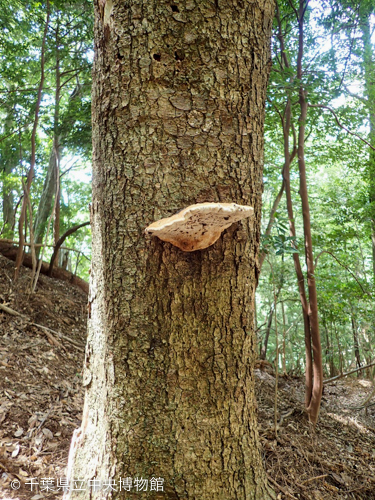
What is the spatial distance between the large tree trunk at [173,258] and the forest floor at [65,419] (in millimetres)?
1188

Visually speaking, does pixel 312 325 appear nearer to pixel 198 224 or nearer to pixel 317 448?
pixel 317 448

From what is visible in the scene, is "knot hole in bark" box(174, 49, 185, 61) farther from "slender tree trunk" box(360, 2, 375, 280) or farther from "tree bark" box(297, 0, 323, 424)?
"slender tree trunk" box(360, 2, 375, 280)

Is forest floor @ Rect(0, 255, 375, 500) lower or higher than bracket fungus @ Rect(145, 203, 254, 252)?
lower

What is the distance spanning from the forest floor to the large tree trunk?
1.19 metres

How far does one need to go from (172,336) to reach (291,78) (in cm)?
356

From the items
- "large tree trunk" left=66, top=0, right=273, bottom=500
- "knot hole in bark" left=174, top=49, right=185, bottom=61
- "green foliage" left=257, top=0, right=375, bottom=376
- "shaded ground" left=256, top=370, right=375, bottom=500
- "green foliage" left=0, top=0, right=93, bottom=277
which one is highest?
"green foliage" left=0, top=0, right=93, bottom=277

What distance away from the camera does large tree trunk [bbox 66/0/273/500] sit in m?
1.42

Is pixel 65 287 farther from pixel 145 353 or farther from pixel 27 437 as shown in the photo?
pixel 145 353

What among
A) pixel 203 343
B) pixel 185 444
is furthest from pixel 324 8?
pixel 185 444

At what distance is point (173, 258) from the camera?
1424 millimetres

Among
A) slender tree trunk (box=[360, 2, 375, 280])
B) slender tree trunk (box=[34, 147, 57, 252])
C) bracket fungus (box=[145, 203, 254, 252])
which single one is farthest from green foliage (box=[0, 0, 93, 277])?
bracket fungus (box=[145, 203, 254, 252])

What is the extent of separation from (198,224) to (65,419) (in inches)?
109

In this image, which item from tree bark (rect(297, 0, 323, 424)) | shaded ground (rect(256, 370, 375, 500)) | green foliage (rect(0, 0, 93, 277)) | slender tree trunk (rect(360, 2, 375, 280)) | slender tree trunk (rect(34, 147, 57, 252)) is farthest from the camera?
slender tree trunk (rect(34, 147, 57, 252))

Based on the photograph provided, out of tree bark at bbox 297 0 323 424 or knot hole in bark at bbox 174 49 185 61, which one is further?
tree bark at bbox 297 0 323 424
